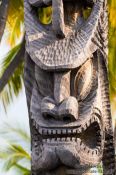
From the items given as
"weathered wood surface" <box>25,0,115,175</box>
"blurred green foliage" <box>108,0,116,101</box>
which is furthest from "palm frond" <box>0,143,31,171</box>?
"weathered wood surface" <box>25,0,115,175</box>

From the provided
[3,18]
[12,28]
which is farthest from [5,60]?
[3,18]

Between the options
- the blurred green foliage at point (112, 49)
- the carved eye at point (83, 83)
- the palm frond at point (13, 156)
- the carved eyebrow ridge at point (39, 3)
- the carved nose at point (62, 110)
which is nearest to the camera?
the carved nose at point (62, 110)

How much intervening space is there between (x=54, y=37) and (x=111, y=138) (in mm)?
883

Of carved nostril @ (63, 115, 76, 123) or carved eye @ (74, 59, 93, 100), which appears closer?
carved nostril @ (63, 115, 76, 123)

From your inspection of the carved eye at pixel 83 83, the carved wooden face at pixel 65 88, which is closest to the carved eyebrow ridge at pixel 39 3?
the carved wooden face at pixel 65 88

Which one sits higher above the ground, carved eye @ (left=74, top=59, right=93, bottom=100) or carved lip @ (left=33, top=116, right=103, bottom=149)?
carved eye @ (left=74, top=59, right=93, bottom=100)

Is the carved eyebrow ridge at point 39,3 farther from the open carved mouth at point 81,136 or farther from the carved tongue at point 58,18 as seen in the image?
the open carved mouth at point 81,136

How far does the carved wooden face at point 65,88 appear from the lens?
4086 mm

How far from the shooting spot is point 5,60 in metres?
10.5

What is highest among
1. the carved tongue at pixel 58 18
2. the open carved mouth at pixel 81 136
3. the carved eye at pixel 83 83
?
the carved tongue at pixel 58 18

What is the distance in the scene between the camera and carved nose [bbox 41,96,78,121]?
160 inches

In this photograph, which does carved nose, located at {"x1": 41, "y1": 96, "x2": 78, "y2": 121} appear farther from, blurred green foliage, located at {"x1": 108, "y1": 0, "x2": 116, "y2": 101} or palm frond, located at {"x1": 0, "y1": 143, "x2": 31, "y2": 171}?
palm frond, located at {"x1": 0, "y1": 143, "x2": 31, "y2": 171}

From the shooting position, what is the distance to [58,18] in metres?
4.33

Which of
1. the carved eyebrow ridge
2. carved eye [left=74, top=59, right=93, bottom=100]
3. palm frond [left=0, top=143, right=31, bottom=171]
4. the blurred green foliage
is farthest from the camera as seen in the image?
palm frond [left=0, top=143, right=31, bottom=171]
